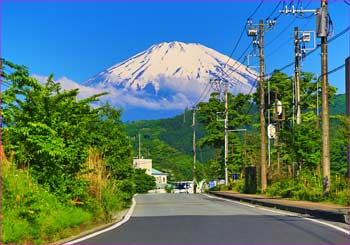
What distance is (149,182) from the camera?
9712 cm

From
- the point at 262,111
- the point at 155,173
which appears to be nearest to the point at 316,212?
the point at 262,111

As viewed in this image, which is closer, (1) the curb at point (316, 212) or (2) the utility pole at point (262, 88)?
(1) the curb at point (316, 212)

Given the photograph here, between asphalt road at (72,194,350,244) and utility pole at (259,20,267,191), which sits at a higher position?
utility pole at (259,20,267,191)

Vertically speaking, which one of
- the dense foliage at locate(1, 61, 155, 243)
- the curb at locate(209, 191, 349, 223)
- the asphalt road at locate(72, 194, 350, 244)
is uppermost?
the dense foliage at locate(1, 61, 155, 243)

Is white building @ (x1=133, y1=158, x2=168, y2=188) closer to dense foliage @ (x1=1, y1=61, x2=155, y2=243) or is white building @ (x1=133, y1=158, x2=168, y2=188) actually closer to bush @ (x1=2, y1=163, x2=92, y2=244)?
dense foliage @ (x1=1, y1=61, x2=155, y2=243)

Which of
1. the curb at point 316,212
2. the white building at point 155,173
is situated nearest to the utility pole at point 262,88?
the curb at point 316,212

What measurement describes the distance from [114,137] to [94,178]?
35.8 feet

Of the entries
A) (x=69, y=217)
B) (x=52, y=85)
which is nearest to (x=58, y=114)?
(x=52, y=85)

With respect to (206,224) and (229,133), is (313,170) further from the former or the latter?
(229,133)

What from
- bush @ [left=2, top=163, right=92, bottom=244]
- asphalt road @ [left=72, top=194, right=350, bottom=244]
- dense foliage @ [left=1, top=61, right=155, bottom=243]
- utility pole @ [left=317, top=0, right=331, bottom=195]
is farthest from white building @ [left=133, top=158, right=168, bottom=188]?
bush @ [left=2, top=163, right=92, bottom=244]

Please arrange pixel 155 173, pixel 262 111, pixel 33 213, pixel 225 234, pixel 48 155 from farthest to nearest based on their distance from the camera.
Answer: pixel 155 173, pixel 262 111, pixel 48 155, pixel 225 234, pixel 33 213

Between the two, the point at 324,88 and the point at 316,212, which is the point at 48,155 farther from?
the point at 324,88

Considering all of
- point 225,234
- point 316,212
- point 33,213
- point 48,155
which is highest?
point 48,155

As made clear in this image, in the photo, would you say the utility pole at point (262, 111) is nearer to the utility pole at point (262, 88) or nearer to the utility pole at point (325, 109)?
the utility pole at point (262, 88)
